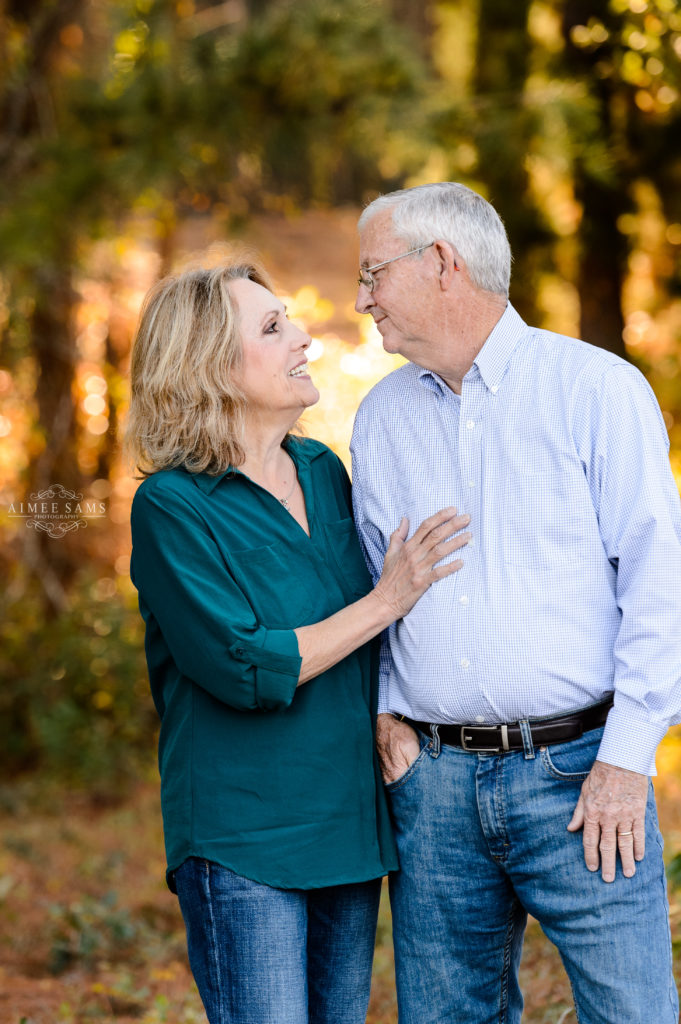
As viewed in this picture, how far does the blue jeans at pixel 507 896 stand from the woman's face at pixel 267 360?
0.71m

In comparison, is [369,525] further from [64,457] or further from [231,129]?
[64,457]

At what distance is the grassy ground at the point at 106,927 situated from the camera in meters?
3.30

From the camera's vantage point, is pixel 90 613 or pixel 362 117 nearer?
pixel 362 117

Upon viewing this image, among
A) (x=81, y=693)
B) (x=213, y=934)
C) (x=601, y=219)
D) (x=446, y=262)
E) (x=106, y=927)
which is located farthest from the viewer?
(x=81, y=693)

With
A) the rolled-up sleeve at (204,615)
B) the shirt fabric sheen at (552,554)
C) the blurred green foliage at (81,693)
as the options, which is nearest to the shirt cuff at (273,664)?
the rolled-up sleeve at (204,615)

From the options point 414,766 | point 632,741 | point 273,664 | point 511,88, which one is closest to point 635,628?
point 632,741

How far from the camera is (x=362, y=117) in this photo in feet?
14.4

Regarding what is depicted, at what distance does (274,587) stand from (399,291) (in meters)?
0.61

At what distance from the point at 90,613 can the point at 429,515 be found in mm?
4116

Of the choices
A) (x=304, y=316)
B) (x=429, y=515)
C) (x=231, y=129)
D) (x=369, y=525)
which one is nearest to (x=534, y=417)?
(x=429, y=515)

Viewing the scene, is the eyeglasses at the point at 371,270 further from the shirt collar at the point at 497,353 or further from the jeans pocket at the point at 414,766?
the jeans pocket at the point at 414,766

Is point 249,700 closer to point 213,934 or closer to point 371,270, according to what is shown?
point 213,934

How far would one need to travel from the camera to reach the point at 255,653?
72.4 inches

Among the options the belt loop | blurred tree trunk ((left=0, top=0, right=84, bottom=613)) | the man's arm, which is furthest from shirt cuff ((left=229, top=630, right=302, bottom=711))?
blurred tree trunk ((left=0, top=0, right=84, bottom=613))
